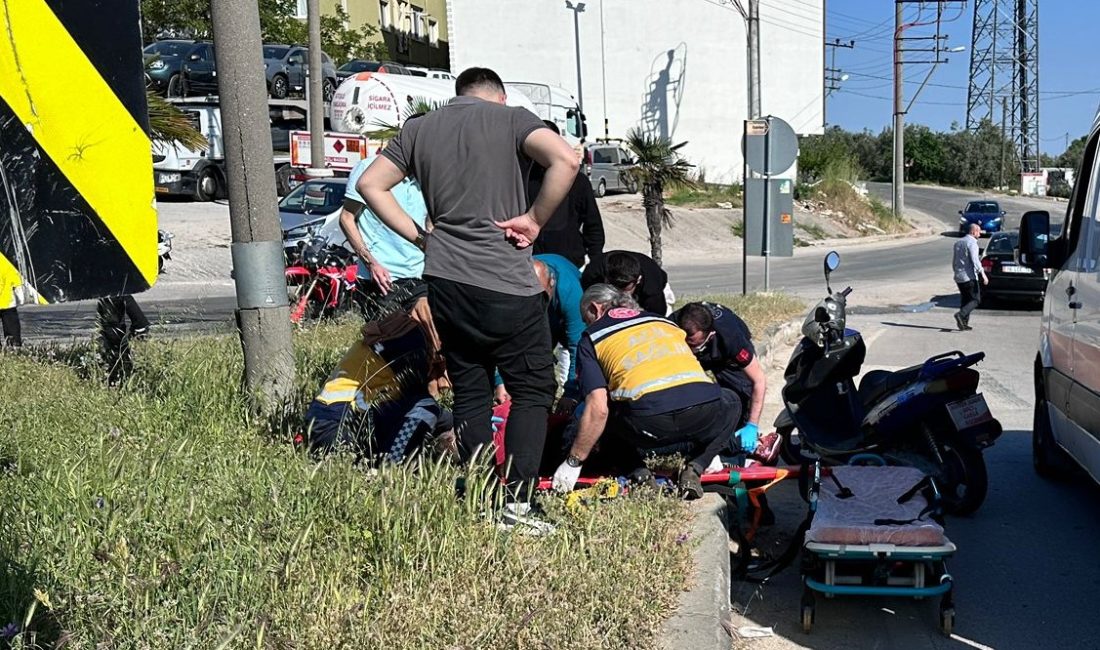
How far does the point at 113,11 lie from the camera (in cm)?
233

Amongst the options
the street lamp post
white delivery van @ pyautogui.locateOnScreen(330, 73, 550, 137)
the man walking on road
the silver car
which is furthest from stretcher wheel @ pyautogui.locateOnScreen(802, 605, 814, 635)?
the street lamp post

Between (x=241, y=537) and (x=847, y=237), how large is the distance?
129ft

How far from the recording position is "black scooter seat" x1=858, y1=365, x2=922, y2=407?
6211 mm

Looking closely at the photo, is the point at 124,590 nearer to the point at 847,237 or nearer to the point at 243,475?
the point at 243,475

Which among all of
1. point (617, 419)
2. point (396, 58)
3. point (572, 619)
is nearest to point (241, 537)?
point (572, 619)

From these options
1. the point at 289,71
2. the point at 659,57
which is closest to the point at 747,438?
the point at 289,71

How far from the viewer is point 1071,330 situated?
18.8 feet

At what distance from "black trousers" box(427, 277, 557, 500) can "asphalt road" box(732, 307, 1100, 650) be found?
1160 mm

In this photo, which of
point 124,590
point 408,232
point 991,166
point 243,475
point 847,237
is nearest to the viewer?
point 124,590

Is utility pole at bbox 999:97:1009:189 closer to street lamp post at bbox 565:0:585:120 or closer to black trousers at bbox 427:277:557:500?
street lamp post at bbox 565:0:585:120

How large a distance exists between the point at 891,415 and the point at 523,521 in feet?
8.65

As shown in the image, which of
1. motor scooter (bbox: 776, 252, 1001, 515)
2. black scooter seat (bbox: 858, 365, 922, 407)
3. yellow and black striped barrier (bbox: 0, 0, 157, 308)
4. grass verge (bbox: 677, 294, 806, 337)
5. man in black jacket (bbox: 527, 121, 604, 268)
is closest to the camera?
yellow and black striped barrier (bbox: 0, 0, 157, 308)

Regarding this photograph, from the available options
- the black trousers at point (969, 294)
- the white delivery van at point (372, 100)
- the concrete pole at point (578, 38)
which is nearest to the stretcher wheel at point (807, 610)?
the black trousers at point (969, 294)

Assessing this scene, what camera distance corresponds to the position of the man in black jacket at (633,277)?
611 centimetres
